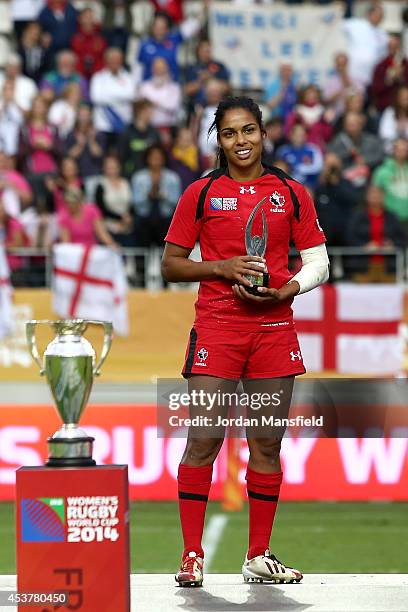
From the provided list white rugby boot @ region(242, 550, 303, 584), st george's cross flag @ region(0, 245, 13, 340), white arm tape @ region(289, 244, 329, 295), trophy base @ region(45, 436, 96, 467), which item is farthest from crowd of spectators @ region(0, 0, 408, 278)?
trophy base @ region(45, 436, 96, 467)

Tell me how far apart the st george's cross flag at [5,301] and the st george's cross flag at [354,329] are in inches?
109

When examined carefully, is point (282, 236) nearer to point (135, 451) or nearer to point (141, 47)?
point (135, 451)

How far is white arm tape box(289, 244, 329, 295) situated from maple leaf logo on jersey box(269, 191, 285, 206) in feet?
0.84

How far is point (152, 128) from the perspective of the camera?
1578 centimetres

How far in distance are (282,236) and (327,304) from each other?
7.53 meters

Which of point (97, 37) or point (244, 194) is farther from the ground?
point (97, 37)

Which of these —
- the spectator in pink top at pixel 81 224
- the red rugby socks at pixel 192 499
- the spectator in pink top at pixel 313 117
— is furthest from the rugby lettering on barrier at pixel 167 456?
the spectator in pink top at pixel 313 117

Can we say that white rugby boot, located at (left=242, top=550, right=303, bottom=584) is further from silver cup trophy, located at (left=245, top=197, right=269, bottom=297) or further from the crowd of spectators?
the crowd of spectators

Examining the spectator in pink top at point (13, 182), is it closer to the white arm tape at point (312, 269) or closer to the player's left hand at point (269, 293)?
the white arm tape at point (312, 269)

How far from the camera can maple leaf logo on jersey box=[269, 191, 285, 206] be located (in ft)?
19.5

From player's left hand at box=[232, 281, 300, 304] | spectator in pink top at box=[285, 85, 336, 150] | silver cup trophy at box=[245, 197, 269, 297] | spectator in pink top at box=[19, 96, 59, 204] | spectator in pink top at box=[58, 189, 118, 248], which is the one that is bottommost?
player's left hand at box=[232, 281, 300, 304]

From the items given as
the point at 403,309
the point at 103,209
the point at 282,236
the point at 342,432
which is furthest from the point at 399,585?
the point at 103,209

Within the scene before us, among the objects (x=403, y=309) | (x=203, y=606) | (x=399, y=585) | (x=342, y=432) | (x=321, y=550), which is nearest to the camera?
(x=203, y=606)

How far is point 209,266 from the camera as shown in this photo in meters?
5.89
